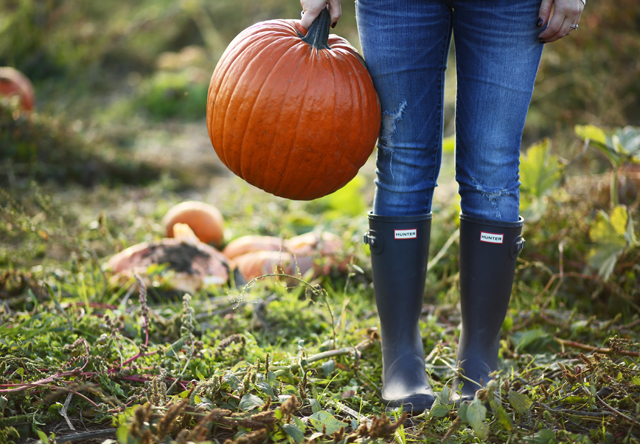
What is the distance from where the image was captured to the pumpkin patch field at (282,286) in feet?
4.32

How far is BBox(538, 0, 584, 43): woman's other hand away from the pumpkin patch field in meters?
0.50

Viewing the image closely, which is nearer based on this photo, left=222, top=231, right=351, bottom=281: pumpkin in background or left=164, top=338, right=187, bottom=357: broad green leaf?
left=164, top=338, right=187, bottom=357: broad green leaf

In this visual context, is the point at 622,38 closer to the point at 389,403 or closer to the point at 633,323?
the point at 633,323

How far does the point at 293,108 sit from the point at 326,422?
835mm

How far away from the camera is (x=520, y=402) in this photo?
1317 millimetres

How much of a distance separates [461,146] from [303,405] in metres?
0.90

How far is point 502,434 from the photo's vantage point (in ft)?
4.35

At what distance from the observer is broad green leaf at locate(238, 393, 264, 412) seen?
1.29 m

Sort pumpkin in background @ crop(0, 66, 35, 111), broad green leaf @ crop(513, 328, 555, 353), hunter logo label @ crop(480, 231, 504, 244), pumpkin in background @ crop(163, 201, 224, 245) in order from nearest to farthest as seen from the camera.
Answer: hunter logo label @ crop(480, 231, 504, 244), broad green leaf @ crop(513, 328, 555, 353), pumpkin in background @ crop(163, 201, 224, 245), pumpkin in background @ crop(0, 66, 35, 111)

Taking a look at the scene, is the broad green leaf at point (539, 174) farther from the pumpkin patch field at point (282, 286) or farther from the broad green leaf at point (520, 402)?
the broad green leaf at point (520, 402)

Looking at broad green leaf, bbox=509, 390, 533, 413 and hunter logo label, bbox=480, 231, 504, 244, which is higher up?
hunter logo label, bbox=480, 231, 504, 244

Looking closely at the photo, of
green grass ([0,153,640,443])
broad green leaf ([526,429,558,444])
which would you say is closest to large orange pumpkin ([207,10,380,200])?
green grass ([0,153,640,443])

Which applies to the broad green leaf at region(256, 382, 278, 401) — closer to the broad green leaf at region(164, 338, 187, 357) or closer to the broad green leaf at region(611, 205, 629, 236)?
the broad green leaf at region(164, 338, 187, 357)

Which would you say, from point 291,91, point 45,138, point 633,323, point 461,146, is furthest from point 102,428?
point 45,138
